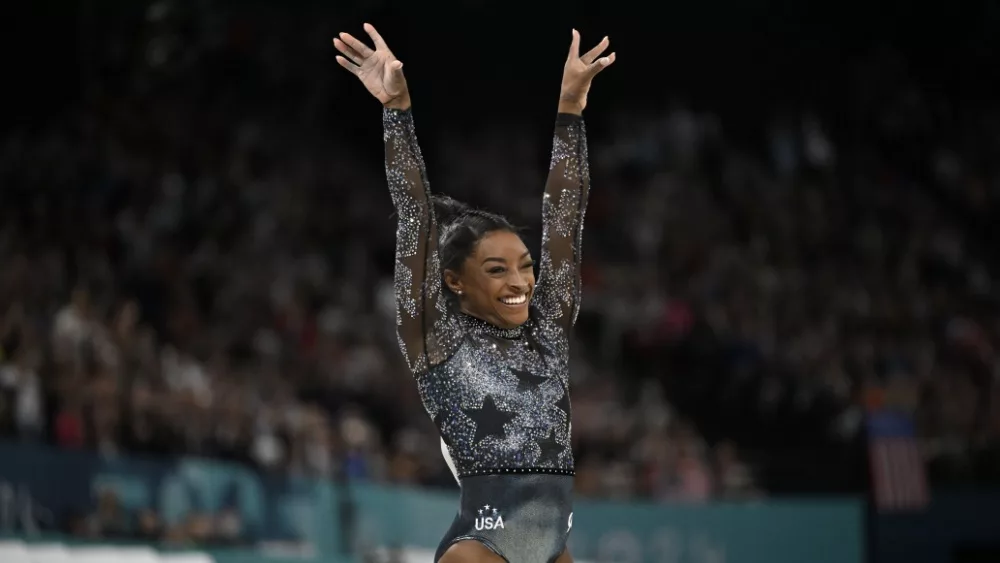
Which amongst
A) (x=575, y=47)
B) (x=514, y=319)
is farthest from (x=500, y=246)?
(x=575, y=47)

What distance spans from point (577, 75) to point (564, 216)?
365mm

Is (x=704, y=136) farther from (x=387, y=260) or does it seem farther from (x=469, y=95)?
(x=387, y=260)

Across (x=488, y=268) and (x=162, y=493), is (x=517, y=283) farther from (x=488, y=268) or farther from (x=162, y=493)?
(x=162, y=493)

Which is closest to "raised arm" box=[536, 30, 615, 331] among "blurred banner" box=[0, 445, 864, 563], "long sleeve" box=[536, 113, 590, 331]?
"long sleeve" box=[536, 113, 590, 331]

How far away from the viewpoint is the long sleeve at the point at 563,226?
371 cm

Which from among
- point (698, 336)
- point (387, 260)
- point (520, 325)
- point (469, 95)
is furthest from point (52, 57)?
point (520, 325)

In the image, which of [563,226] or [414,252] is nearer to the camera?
[414,252]

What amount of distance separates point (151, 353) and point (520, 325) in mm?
6548

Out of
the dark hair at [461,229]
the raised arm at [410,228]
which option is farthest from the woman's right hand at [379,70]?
the dark hair at [461,229]

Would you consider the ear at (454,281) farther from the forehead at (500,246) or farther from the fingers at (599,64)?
the fingers at (599,64)

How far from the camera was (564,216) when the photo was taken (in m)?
3.71

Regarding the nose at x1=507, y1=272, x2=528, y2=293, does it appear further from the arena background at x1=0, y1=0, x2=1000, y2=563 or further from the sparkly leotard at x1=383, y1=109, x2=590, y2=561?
the arena background at x1=0, y1=0, x2=1000, y2=563

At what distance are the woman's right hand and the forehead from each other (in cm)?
40

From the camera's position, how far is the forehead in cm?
358
